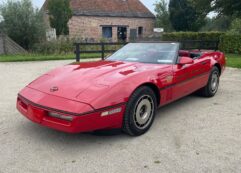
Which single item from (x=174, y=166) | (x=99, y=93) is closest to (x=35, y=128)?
(x=99, y=93)

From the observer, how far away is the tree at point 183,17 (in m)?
26.9

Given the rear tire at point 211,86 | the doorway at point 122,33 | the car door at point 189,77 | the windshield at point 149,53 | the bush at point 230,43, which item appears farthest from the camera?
the doorway at point 122,33

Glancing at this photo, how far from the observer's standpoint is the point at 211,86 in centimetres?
529

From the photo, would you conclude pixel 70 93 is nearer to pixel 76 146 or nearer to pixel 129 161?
pixel 76 146

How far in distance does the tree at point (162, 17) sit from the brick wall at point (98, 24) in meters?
1.15

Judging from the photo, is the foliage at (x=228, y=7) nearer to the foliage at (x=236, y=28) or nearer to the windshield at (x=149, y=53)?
the foliage at (x=236, y=28)

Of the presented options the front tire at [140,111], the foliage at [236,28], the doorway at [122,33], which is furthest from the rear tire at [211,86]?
the doorway at [122,33]

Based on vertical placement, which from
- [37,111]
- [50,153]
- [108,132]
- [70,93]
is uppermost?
[70,93]

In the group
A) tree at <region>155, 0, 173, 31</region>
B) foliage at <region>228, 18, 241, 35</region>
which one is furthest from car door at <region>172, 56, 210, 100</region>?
tree at <region>155, 0, 173, 31</region>

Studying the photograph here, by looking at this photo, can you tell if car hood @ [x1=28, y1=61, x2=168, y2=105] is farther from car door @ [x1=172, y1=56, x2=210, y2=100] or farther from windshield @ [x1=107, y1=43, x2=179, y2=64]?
car door @ [x1=172, y1=56, x2=210, y2=100]

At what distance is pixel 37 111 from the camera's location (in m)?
3.02

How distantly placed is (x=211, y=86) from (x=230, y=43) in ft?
37.3

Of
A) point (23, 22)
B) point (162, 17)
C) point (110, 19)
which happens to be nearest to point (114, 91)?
point (23, 22)

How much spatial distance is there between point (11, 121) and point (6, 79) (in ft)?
12.7
